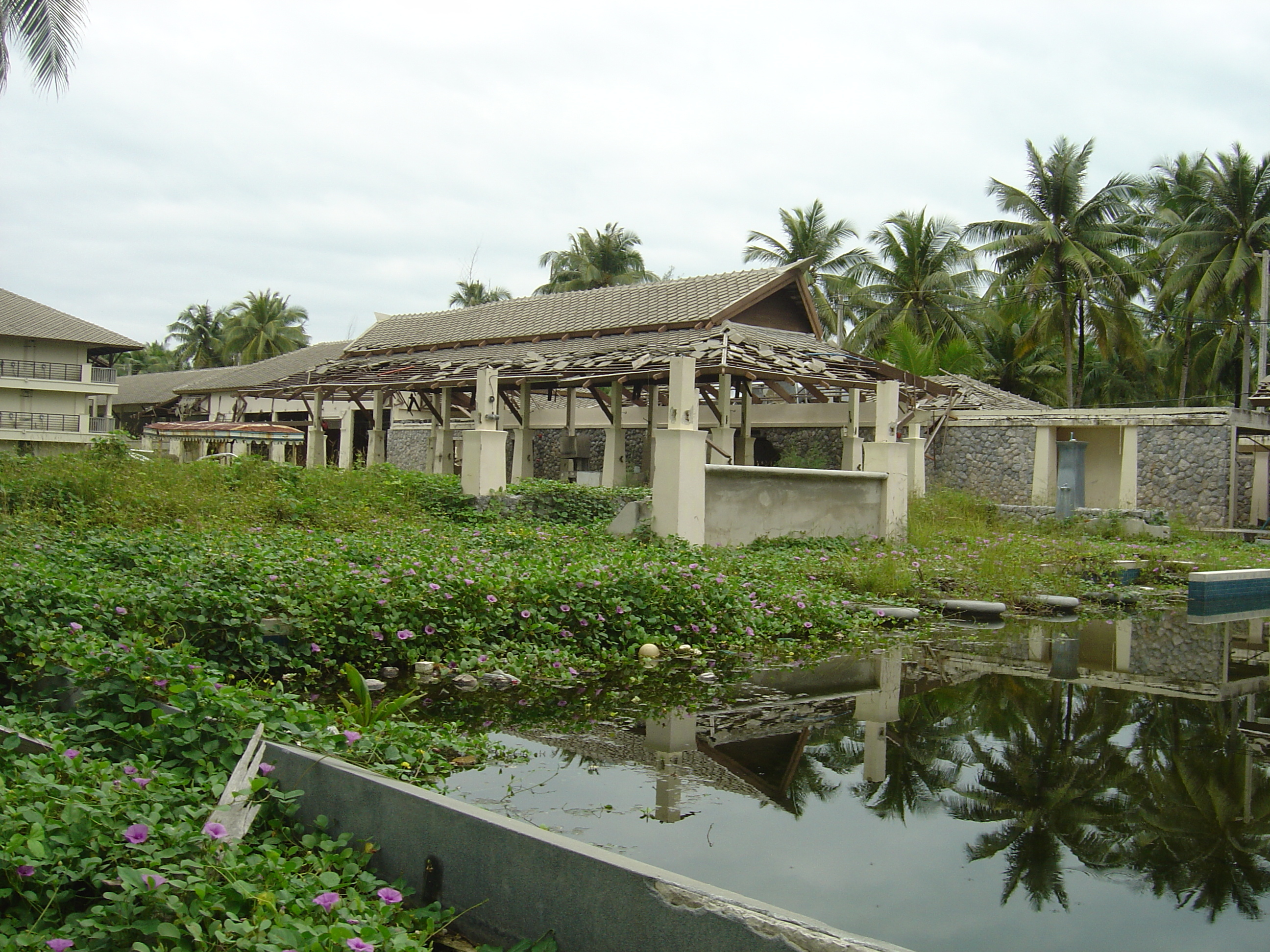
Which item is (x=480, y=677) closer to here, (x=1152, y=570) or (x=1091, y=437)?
(x=1152, y=570)

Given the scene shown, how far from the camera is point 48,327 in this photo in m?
40.6

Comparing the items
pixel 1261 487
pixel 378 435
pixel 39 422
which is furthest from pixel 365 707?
pixel 39 422

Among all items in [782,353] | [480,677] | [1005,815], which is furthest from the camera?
[782,353]

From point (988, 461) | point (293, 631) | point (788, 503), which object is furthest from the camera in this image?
point (988, 461)

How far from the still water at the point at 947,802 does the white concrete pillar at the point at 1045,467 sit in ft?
57.2

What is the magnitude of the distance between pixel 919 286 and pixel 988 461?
1252cm

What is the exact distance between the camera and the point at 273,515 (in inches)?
476

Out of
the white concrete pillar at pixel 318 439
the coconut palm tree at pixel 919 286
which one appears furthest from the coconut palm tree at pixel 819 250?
the white concrete pillar at pixel 318 439

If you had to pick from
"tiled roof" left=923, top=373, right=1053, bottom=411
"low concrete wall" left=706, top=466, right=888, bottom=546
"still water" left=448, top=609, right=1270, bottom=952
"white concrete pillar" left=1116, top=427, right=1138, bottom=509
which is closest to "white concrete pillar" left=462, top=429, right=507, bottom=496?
"low concrete wall" left=706, top=466, right=888, bottom=546

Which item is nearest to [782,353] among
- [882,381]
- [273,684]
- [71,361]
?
[882,381]

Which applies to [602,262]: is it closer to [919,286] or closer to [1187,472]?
[919,286]

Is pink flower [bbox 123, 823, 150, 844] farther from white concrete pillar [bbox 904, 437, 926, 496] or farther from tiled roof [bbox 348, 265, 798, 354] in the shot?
white concrete pillar [bbox 904, 437, 926, 496]

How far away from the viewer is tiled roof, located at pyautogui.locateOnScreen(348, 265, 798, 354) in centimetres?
2108

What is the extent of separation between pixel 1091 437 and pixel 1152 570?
38.6 feet
